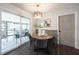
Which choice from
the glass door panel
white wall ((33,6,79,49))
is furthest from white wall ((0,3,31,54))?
white wall ((33,6,79,49))

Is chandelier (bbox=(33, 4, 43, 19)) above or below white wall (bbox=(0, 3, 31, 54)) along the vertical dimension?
below

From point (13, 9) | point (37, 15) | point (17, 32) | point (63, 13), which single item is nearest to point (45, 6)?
point (37, 15)

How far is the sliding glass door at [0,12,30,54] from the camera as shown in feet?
6.27

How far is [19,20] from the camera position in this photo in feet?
6.70

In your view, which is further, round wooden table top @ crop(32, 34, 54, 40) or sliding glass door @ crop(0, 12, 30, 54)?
round wooden table top @ crop(32, 34, 54, 40)

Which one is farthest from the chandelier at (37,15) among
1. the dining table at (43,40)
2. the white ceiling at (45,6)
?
the dining table at (43,40)

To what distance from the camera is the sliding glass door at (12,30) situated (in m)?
1.91

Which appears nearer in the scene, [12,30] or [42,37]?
[12,30]

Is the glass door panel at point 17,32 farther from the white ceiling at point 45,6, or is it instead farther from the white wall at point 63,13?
the white wall at point 63,13

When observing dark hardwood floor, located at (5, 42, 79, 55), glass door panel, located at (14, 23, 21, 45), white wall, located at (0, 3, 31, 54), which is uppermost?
white wall, located at (0, 3, 31, 54)

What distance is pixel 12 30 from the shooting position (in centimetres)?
199

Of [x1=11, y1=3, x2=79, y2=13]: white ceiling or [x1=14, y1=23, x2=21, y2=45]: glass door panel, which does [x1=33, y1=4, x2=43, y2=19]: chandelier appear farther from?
[x1=14, y1=23, x2=21, y2=45]: glass door panel

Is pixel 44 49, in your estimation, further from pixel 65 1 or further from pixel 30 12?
pixel 65 1

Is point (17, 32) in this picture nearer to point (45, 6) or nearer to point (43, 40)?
point (43, 40)
